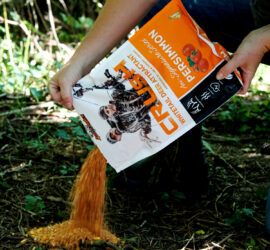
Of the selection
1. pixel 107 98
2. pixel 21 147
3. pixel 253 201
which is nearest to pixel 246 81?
pixel 107 98

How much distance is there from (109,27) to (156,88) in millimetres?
267

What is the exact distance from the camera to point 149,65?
3.43ft

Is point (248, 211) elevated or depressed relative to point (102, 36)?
depressed

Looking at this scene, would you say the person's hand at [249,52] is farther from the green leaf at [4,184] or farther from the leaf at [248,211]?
the green leaf at [4,184]

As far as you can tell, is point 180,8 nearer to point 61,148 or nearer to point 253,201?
point 253,201

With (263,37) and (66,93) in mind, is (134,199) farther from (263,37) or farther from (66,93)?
(263,37)

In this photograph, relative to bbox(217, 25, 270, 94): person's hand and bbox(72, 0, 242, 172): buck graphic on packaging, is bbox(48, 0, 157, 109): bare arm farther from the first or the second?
bbox(217, 25, 270, 94): person's hand

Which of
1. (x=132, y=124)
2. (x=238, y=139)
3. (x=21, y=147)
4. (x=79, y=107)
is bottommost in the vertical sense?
(x=238, y=139)

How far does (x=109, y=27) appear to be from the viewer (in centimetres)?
113

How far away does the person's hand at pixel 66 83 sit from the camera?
1.08m

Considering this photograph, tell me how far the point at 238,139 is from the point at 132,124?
1141 millimetres

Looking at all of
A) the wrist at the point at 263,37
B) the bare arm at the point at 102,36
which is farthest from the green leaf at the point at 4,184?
the wrist at the point at 263,37

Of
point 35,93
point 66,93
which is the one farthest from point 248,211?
point 35,93

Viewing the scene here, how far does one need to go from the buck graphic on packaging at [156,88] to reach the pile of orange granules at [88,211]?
0.24 meters
